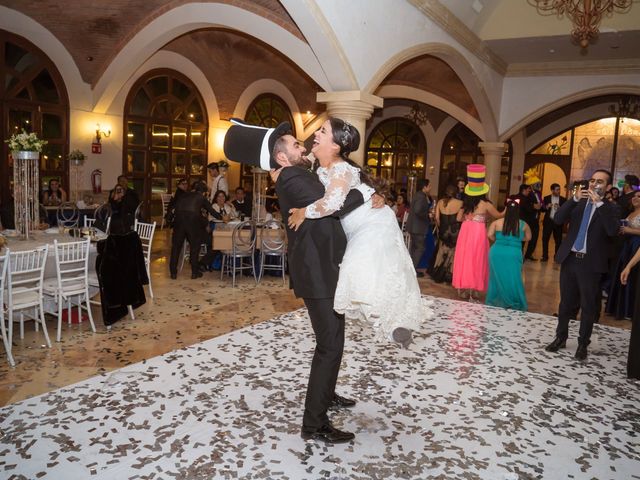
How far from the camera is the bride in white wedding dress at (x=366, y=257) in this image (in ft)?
8.94

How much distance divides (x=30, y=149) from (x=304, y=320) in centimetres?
358

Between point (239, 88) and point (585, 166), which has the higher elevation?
point (239, 88)

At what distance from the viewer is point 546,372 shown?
4.14m

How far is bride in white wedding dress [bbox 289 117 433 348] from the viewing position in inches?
107

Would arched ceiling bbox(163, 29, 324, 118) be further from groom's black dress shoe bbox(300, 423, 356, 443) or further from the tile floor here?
groom's black dress shoe bbox(300, 423, 356, 443)

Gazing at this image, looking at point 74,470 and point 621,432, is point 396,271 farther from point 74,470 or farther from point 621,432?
point 74,470

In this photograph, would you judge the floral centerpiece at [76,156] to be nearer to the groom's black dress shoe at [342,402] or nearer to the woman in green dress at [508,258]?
the woman in green dress at [508,258]

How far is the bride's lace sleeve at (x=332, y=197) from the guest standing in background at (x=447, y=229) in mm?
5331

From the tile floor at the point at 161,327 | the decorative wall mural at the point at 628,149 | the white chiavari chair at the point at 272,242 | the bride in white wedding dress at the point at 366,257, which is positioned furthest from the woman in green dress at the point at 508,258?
the decorative wall mural at the point at 628,149

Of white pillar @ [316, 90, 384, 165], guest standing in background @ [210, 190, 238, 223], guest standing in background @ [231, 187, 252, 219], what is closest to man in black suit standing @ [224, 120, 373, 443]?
white pillar @ [316, 90, 384, 165]

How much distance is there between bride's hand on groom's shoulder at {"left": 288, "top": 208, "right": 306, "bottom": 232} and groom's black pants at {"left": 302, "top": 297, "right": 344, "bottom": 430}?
1.34ft

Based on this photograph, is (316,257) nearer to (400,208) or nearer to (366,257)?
(366,257)

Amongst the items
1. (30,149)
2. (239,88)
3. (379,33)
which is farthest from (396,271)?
(239,88)

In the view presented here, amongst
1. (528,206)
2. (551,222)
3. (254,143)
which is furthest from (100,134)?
(254,143)
